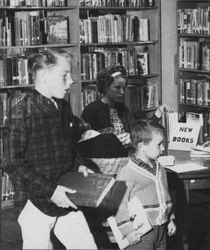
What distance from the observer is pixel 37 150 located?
2887mm

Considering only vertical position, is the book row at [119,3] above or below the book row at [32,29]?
above

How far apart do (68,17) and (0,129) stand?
1346 mm

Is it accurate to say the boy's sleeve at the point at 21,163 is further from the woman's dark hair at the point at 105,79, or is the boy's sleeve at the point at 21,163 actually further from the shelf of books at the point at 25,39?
the shelf of books at the point at 25,39

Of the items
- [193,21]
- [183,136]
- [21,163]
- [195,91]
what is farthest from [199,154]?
[193,21]

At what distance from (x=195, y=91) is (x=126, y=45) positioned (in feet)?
3.09

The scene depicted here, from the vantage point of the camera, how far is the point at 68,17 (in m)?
6.31

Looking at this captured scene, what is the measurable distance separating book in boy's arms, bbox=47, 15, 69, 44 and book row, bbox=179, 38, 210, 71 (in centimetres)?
154

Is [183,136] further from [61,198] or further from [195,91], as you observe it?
[195,91]

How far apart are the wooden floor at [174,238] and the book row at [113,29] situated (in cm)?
202

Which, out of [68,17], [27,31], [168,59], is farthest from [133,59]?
[27,31]

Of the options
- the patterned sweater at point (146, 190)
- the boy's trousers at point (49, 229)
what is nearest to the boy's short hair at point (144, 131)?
the patterned sweater at point (146, 190)

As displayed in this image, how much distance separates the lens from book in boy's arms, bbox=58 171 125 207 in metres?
2.83

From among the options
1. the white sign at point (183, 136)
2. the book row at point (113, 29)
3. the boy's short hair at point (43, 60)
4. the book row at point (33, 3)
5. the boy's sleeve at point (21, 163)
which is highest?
the book row at point (33, 3)

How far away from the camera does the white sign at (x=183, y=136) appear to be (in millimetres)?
4594
